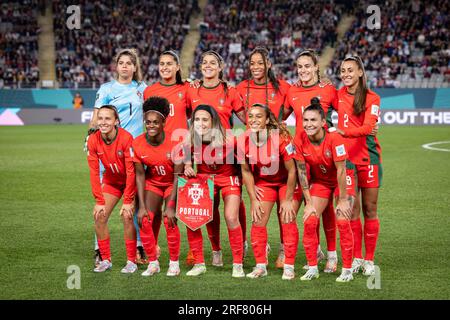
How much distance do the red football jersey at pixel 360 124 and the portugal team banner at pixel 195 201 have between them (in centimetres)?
143

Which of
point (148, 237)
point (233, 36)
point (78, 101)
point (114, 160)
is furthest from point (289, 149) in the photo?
point (233, 36)

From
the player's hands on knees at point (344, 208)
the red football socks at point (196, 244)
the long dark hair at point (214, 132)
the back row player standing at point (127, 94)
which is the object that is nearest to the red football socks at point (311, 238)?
the player's hands on knees at point (344, 208)

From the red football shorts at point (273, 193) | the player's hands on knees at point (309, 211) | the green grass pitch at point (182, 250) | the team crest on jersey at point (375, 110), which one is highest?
the team crest on jersey at point (375, 110)

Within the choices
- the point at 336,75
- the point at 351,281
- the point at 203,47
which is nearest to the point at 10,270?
the point at 351,281

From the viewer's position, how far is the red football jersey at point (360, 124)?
247 inches

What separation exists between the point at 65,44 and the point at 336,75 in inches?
645

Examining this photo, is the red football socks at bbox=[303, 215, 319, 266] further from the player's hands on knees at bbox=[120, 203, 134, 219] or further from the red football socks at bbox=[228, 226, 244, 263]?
the player's hands on knees at bbox=[120, 203, 134, 219]

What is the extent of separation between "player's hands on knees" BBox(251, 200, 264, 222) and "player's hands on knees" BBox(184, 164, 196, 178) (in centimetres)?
65

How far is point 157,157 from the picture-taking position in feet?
20.7

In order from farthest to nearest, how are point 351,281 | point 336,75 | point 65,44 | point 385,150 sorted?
point 65,44 → point 336,75 → point 385,150 → point 351,281

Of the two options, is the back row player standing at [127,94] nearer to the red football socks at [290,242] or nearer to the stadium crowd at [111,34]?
the red football socks at [290,242]

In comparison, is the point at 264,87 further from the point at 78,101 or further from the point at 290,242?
the point at 78,101

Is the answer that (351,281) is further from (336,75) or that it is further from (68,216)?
A: (336,75)

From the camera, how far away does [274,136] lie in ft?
20.4
